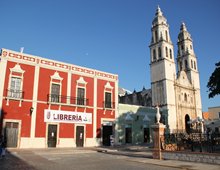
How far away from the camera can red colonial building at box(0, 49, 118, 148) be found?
2044cm

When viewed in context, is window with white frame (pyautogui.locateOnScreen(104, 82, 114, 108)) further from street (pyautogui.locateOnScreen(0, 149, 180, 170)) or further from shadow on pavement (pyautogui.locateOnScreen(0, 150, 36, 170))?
shadow on pavement (pyautogui.locateOnScreen(0, 150, 36, 170))

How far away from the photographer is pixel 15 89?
2095cm

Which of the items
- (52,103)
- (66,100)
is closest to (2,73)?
(52,103)

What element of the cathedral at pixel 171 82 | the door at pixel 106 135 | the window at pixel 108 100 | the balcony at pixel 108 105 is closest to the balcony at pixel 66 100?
the balcony at pixel 108 105

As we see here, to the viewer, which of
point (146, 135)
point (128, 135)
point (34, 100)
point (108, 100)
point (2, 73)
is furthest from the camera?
point (146, 135)

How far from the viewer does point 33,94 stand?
21.9 m

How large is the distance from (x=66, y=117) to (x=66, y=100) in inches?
74.0

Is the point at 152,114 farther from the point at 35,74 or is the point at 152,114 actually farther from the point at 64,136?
the point at 35,74

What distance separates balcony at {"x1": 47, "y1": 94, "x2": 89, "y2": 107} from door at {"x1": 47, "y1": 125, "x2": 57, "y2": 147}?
8.61ft

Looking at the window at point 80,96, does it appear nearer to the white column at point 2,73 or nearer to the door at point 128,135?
the door at point 128,135

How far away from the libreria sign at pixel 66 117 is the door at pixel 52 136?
0.81 metres

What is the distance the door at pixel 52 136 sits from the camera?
→ 2212 centimetres

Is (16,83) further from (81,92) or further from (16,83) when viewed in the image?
(81,92)

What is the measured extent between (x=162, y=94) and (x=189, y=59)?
1555cm
